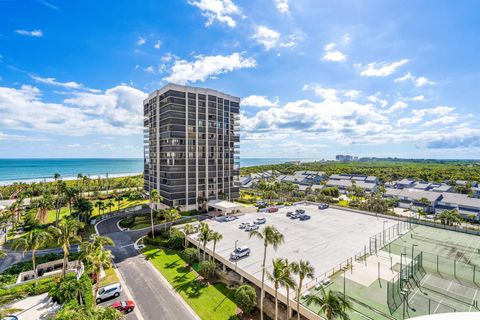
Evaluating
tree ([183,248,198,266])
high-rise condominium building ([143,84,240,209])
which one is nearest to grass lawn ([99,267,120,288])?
tree ([183,248,198,266])

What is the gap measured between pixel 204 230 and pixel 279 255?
551 inches

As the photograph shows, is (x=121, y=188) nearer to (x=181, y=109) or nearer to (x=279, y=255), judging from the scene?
(x=181, y=109)

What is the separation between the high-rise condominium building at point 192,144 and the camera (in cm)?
7569

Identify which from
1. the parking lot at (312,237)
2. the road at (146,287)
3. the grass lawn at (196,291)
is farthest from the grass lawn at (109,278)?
the parking lot at (312,237)

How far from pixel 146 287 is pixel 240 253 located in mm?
15424

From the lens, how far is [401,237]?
52.9 m

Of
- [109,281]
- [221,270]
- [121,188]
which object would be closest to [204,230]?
[221,270]

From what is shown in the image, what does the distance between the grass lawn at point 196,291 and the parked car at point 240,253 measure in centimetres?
479

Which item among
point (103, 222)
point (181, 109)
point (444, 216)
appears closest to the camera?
point (444, 216)

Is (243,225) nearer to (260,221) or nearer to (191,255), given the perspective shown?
(260,221)

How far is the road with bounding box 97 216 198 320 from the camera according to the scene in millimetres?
30297

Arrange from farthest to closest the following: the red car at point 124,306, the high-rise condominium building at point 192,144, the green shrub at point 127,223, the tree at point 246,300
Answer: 1. the high-rise condominium building at point 192,144
2. the green shrub at point 127,223
3. the red car at point 124,306
4. the tree at point 246,300

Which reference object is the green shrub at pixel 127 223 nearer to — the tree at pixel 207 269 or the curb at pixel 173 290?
the curb at pixel 173 290

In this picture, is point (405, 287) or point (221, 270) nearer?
point (405, 287)
